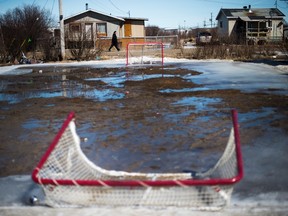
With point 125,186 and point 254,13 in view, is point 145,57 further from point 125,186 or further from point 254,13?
point 254,13

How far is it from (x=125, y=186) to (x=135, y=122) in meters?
3.71

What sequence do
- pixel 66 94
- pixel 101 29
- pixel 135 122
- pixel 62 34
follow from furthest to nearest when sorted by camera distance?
pixel 101 29 → pixel 62 34 → pixel 66 94 → pixel 135 122

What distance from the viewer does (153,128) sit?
606 centimetres

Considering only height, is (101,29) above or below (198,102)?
above

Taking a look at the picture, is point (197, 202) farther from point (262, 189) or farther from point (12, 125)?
A: point (12, 125)

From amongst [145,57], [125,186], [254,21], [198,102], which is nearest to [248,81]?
[198,102]

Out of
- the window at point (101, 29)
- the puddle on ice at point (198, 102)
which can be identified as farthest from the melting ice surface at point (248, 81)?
the window at point (101, 29)

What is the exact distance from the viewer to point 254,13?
56188 millimetres

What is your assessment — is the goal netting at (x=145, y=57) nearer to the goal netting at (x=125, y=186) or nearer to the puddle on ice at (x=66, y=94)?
the puddle on ice at (x=66, y=94)

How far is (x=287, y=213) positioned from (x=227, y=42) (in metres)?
23.6

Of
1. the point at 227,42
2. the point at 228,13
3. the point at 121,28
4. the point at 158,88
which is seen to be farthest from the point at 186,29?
the point at 158,88

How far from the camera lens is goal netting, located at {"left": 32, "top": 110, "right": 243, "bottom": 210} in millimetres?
2775

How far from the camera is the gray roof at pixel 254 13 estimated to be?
54.7m

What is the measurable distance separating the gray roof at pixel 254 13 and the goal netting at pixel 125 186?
181 feet
